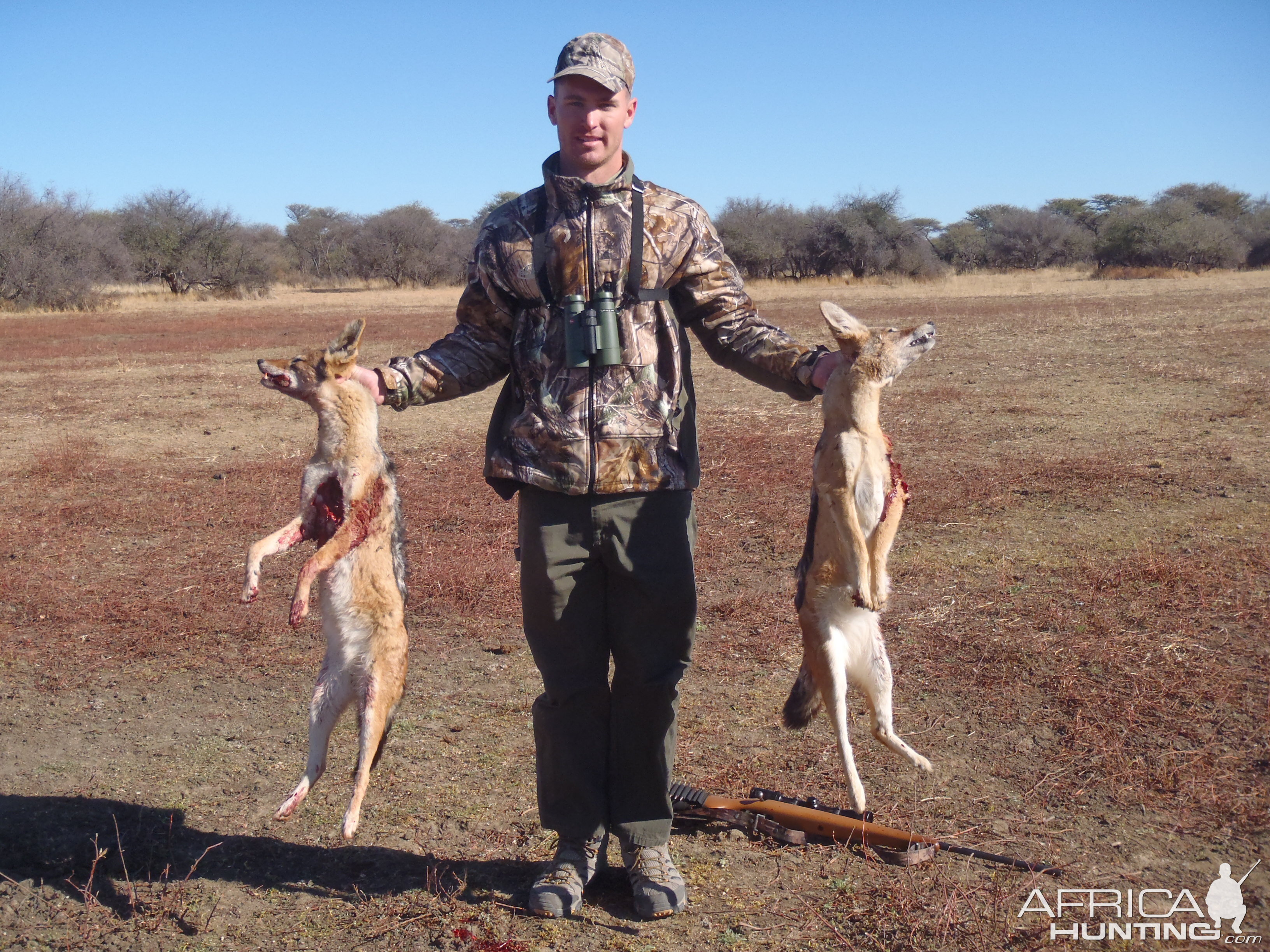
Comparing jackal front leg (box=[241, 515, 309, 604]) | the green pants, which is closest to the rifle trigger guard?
the green pants

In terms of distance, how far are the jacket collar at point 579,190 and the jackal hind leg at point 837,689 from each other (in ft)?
5.68

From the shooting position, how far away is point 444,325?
89.4 ft

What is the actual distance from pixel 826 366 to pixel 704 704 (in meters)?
2.56

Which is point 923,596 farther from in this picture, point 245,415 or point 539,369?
point 245,415

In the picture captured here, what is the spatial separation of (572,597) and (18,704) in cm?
378

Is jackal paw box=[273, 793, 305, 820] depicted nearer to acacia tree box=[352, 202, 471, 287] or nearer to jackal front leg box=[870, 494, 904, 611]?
jackal front leg box=[870, 494, 904, 611]

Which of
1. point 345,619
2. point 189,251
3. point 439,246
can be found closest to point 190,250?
point 189,251

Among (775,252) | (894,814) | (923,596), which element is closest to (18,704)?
(894,814)

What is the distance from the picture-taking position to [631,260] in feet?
12.2

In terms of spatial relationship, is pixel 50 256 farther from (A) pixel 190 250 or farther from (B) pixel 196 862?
(B) pixel 196 862

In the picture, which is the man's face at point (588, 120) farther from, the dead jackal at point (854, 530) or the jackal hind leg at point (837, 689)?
the jackal hind leg at point (837, 689)

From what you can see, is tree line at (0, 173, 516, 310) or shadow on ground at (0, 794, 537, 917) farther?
tree line at (0, 173, 516, 310)

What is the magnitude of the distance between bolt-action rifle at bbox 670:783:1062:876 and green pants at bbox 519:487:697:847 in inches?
16.5

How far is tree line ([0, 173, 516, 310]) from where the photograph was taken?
122ft
